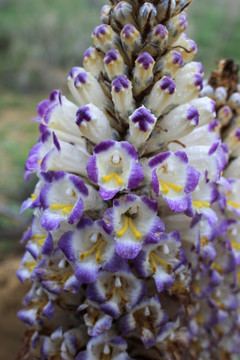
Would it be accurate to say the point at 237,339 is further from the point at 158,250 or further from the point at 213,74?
the point at 213,74

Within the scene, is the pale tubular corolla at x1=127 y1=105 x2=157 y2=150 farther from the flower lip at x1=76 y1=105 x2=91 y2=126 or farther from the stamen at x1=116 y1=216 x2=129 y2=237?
the stamen at x1=116 y1=216 x2=129 y2=237

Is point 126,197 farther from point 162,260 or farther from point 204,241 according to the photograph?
point 204,241

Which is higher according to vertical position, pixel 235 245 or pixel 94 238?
pixel 94 238

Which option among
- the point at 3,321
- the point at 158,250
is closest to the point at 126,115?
the point at 158,250

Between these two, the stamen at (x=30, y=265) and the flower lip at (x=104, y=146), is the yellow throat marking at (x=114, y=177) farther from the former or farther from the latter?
the stamen at (x=30, y=265)

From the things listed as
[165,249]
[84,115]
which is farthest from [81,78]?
[165,249]

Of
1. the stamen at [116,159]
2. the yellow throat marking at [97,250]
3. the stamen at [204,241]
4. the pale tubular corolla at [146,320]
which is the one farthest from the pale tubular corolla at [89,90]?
the pale tubular corolla at [146,320]
